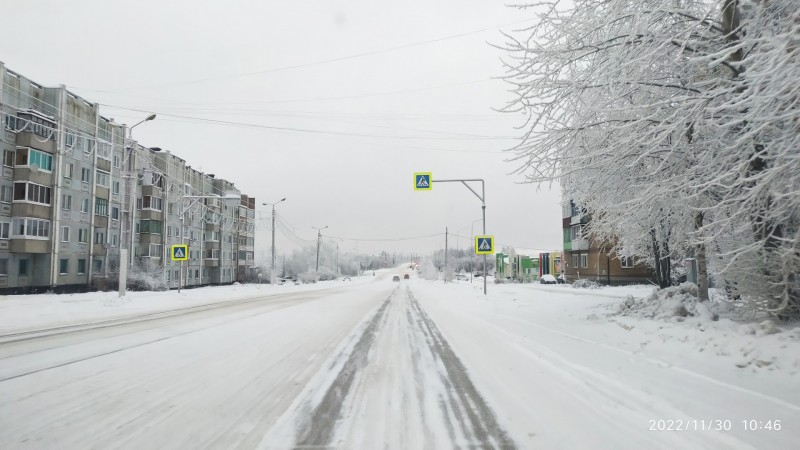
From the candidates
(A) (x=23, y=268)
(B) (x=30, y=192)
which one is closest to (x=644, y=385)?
(B) (x=30, y=192)

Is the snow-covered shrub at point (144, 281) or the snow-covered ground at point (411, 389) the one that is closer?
the snow-covered ground at point (411, 389)

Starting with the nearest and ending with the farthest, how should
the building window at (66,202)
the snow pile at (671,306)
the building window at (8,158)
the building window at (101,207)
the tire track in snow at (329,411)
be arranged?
the tire track in snow at (329,411)
the snow pile at (671,306)
the building window at (8,158)
the building window at (66,202)
the building window at (101,207)

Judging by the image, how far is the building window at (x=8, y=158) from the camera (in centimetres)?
3028

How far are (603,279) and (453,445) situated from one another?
45.8m

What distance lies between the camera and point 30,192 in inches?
1231

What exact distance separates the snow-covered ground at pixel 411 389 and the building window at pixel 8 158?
27.7 meters

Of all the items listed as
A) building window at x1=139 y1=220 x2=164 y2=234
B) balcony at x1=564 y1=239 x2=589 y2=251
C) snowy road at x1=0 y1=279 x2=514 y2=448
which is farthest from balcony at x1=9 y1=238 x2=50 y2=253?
balcony at x1=564 y1=239 x2=589 y2=251

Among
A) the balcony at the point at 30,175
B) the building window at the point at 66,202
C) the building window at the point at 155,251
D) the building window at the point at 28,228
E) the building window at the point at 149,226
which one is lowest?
the building window at the point at 155,251

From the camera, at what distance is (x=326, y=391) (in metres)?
5.50

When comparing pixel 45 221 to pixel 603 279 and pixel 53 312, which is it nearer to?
pixel 53 312

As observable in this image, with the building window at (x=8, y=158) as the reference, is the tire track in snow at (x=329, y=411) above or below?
below

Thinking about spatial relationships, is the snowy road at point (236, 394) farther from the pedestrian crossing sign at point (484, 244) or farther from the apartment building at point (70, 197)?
the apartment building at point (70, 197)

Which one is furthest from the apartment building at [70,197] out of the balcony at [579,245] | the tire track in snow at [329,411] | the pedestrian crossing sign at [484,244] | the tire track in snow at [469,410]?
the balcony at [579,245]

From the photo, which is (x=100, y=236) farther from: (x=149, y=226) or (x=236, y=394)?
(x=236, y=394)
